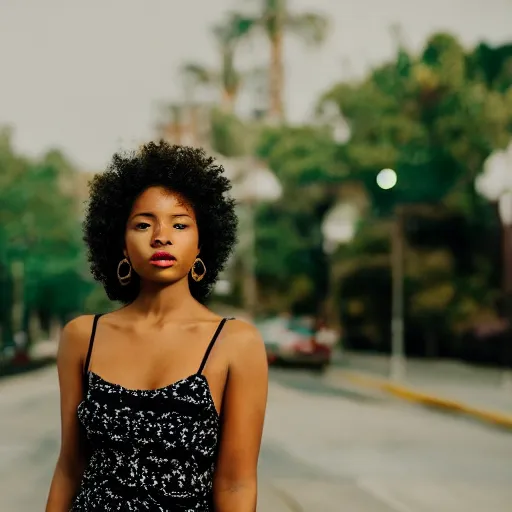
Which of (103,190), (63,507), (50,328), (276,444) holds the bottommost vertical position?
(50,328)

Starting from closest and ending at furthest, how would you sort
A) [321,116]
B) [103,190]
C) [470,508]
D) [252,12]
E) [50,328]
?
1. [103,190]
2. [470,508]
3. [321,116]
4. [252,12]
5. [50,328]

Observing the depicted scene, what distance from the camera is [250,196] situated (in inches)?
2480

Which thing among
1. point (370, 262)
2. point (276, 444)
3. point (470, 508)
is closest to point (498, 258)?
point (370, 262)

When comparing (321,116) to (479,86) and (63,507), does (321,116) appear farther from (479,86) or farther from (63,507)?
(63,507)

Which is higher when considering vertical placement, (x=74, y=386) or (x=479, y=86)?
A: (x=479, y=86)

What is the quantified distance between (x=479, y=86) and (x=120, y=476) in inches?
1554

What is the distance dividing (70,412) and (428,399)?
21.0 m

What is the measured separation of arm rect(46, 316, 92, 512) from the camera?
2.82m

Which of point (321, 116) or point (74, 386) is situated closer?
point (74, 386)

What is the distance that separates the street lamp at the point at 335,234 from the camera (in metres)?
47.8

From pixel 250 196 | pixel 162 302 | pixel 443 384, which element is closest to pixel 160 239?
pixel 162 302

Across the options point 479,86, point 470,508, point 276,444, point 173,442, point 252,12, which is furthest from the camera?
point 252,12

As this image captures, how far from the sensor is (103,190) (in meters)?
3.06

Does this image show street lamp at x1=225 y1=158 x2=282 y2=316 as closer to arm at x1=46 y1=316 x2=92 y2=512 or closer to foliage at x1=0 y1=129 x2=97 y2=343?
foliage at x1=0 y1=129 x2=97 y2=343
